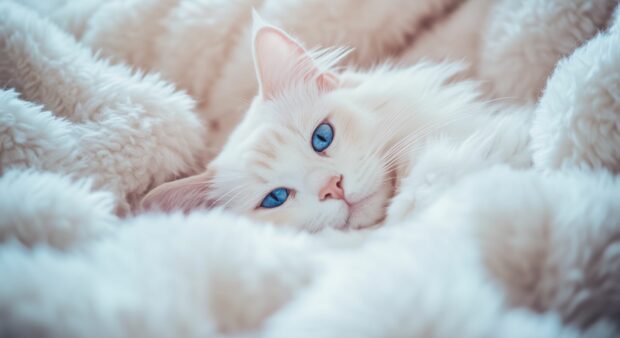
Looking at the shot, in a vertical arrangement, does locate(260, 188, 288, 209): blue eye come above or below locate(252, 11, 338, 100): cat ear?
below

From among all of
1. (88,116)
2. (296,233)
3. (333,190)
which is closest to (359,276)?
(296,233)

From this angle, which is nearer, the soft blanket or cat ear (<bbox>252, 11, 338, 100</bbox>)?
the soft blanket

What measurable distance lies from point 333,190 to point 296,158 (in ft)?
0.38

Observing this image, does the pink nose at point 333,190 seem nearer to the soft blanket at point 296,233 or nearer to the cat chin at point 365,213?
the cat chin at point 365,213

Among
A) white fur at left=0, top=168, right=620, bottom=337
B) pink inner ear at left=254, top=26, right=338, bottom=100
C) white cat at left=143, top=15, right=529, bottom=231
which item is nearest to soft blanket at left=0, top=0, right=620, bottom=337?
white fur at left=0, top=168, right=620, bottom=337

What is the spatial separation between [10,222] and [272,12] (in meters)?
0.95

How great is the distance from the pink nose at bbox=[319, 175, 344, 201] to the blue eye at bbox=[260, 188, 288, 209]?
106mm

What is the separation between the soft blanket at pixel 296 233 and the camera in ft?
1.38

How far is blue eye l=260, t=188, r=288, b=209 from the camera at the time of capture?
958 mm

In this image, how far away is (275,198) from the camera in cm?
97

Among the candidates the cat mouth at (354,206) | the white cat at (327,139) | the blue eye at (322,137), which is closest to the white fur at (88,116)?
the white cat at (327,139)

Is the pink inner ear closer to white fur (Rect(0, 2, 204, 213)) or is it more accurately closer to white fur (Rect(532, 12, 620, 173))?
white fur (Rect(0, 2, 204, 213))

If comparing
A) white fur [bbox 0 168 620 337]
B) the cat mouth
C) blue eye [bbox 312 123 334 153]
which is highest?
blue eye [bbox 312 123 334 153]

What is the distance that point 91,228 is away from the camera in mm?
628
